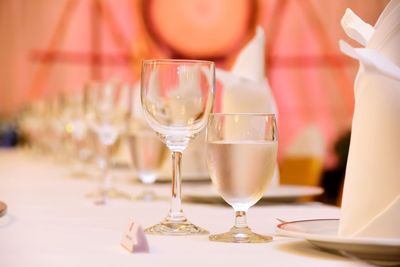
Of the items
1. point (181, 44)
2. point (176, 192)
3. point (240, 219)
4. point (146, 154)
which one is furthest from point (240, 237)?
point (181, 44)

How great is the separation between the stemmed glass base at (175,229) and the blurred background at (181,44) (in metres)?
5.93

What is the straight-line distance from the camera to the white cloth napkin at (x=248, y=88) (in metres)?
1.69

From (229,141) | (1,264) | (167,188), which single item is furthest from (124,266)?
(167,188)

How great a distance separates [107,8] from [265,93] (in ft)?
19.5

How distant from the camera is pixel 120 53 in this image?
742 cm

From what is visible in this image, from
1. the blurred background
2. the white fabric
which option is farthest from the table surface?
the blurred background

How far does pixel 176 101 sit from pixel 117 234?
0.68ft

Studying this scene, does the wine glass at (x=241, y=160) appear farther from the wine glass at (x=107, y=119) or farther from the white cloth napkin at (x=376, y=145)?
the wine glass at (x=107, y=119)

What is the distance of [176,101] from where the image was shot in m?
1.23

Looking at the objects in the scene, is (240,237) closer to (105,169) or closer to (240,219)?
(240,219)

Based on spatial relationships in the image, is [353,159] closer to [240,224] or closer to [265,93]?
[240,224]

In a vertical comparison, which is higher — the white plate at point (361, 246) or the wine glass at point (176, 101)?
the wine glass at point (176, 101)

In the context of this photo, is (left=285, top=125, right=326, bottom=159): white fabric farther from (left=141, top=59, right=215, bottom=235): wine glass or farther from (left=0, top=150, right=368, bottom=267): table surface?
(left=141, top=59, right=215, bottom=235): wine glass

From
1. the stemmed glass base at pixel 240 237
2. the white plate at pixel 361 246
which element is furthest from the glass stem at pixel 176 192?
the white plate at pixel 361 246
